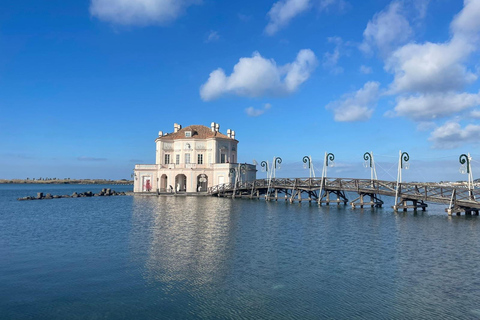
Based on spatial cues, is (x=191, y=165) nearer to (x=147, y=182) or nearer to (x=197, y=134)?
(x=197, y=134)

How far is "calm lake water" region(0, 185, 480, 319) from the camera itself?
11688 millimetres

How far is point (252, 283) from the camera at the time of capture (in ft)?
46.4

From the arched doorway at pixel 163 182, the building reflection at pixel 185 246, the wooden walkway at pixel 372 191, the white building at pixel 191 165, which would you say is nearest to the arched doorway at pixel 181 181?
the white building at pixel 191 165

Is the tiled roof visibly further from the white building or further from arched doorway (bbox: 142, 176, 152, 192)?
arched doorway (bbox: 142, 176, 152, 192)

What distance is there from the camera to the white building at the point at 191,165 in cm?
6359

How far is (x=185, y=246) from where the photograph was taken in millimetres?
20797

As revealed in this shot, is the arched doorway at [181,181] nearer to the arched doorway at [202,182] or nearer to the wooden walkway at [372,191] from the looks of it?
the arched doorway at [202,182]

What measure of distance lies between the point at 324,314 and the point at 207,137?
55.6 metres

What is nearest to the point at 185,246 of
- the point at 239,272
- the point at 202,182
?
the point at 239,272

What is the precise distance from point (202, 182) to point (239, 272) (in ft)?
165

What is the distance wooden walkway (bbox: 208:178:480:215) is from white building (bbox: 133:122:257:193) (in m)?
2.91

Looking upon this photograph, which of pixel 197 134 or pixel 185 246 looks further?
pixel 197 134

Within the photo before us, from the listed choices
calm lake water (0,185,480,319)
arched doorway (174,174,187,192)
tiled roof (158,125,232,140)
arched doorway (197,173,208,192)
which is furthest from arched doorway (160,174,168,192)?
calm lake water (0,185,480,319)

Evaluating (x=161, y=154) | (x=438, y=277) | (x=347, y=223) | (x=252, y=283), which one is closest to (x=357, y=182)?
(x=347, y=223)
